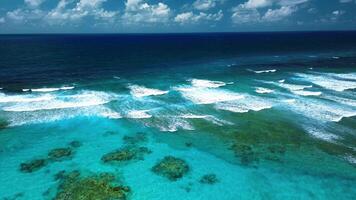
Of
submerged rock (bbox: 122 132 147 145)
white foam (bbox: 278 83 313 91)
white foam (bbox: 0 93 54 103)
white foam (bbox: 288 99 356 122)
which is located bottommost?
submerged rock (bbox: 122 132 147 145)

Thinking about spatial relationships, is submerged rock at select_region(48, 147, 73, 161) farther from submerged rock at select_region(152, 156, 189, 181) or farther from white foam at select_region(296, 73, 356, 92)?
white foam at select_region(296, 73, 356, 92)

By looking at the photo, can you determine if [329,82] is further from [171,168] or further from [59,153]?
[59,153]

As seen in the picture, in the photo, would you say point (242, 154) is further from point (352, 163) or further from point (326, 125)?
point (326, 125)

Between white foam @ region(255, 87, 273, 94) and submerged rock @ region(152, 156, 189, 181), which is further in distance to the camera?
white foam @ region(255, 87, 273, 94)

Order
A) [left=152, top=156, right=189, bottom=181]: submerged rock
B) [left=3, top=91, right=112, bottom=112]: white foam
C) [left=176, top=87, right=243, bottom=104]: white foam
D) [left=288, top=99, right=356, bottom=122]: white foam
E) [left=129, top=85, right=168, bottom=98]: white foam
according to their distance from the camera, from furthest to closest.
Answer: [left=129, top=85, right=168, bottom=98]: white foam → [left=176, top=87, right=243, bottom=104]: white foam → [left=3, top=91, right=112, bottom=112]: white foam → [left=288, top=99, right=356, bottom=122]: white foam → [left=152, top=156, right=189, bottom=181]: submerged rock

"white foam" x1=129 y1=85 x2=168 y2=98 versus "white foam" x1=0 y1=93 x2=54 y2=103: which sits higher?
"white foam" x1=0 y1=93 x2=54 y2=103

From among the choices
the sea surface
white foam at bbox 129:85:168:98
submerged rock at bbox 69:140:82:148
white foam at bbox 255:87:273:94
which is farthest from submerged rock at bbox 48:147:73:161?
white foam at bbox 255:87:273:94

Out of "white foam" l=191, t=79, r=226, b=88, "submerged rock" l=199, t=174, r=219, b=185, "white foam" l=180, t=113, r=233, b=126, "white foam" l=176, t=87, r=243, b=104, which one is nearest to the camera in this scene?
"submerged rock" l=199, t=174, r=219, b=185

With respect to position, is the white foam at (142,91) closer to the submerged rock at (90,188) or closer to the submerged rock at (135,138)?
the submerged rock at (135,138)
